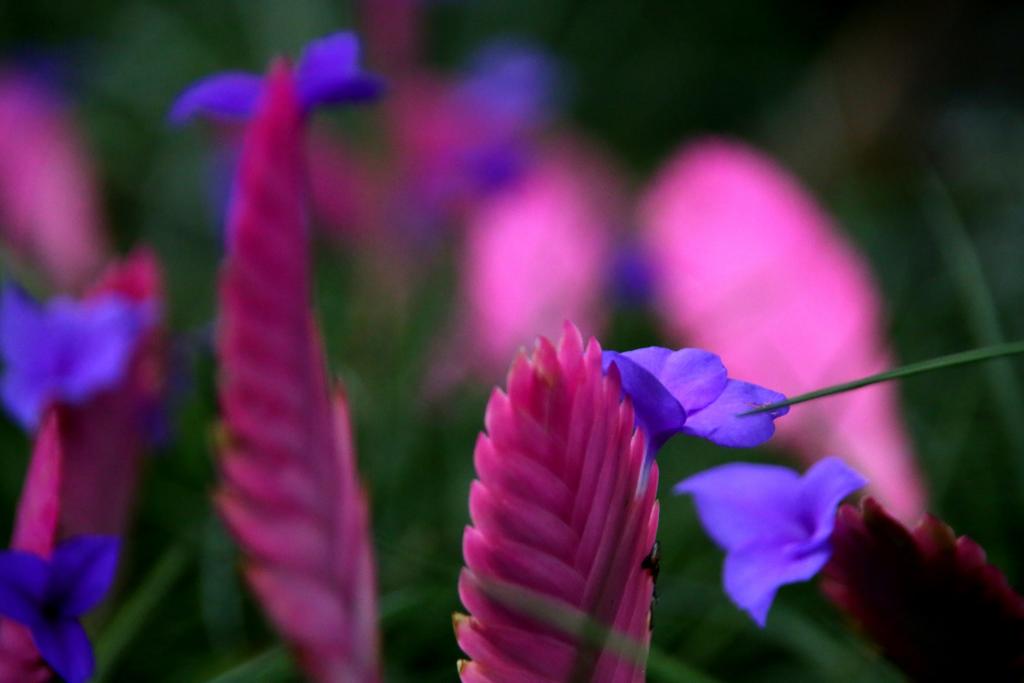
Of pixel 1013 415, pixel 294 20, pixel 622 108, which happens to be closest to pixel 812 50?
pixel 622 108

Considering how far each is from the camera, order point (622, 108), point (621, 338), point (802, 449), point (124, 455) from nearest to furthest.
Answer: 1. point (124, 455)
2. point (802, 449)
3. point (621, 338)
4. point (622, 108)

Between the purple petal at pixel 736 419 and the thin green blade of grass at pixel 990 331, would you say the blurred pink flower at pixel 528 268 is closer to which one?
the thin green blade of grass at pixel 990 331

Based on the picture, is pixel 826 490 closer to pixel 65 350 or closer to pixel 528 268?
pixel 65 350

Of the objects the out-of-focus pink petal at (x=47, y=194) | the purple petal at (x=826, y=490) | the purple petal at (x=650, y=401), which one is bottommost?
the purple petal at (x=826, y=490)

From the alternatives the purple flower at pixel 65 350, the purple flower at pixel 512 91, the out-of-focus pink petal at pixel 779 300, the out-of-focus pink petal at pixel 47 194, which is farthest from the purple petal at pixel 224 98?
the purple flower at pixel 512 91

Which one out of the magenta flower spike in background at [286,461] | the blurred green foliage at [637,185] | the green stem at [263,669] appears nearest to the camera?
the magenta flower spike in background at [286,461]

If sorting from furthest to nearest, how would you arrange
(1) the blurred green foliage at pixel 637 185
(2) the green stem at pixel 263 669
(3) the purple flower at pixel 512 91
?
(3) the purple flower at pixel 512 91 < (1) the blurred green foliage at pixel 637 185 < (2) the green stem at pixel 263 669

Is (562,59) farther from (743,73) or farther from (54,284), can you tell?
(54,284)
